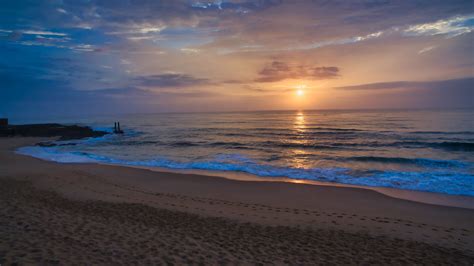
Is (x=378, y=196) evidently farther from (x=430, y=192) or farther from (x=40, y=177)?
(x=40, y=177)

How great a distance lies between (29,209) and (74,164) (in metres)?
10.9

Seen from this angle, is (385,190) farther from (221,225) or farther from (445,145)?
(445,145)

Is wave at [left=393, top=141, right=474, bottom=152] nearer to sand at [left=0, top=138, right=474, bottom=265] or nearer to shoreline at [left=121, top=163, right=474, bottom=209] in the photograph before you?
shoreline at [left=121, top=163, right=474, bottom=209]

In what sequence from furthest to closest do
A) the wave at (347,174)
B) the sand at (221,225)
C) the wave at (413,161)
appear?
the wave at (413,161) → the wave at (347,174) → the sand at (221,225)

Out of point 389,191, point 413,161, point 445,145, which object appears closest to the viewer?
point 389,191

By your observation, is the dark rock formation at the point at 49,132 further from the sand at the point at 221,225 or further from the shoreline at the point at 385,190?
the sand at the point at 221,225

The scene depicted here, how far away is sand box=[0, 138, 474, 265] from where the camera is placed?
5.42 m

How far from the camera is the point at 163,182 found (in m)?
13.3

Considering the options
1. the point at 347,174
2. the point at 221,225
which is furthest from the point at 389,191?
the point at 221,225

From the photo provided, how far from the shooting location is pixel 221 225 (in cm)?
739

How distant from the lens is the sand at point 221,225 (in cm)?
542

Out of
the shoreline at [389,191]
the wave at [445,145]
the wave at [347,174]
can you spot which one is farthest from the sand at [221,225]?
the wave at [445,145]

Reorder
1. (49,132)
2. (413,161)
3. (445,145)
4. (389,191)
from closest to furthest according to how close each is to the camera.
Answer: (389,191) → (413,161) → (445,145) → (49,132)

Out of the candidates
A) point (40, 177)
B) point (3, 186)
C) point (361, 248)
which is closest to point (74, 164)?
point (40, 177)
